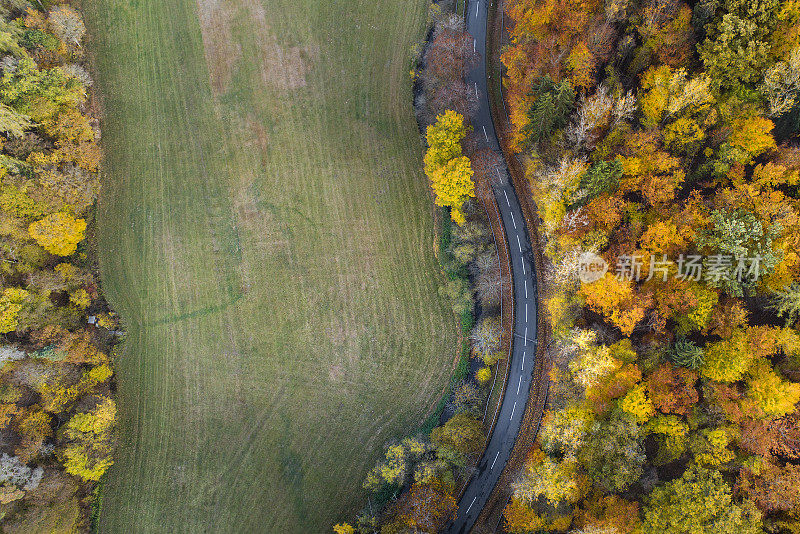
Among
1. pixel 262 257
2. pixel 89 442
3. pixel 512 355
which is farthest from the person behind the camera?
pixel 262 257

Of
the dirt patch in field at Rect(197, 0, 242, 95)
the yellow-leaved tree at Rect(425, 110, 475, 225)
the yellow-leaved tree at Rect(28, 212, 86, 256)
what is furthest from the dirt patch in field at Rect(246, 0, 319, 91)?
the yellow-leaved tree at Rect(28, 212, 86, 256)

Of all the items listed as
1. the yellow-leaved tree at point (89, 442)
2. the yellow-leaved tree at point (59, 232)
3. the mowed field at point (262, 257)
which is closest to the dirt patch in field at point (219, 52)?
the mowed field at point (262, 257)

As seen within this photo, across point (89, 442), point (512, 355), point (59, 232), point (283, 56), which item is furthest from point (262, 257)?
point (512, 355)

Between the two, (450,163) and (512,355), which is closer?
(450,163)

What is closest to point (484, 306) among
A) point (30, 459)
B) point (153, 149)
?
point (153, 149)

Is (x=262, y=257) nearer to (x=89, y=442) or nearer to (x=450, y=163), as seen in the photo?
(x=450, y=163)

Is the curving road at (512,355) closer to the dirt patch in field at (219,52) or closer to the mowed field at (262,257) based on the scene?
the mowed field at (262,257)
